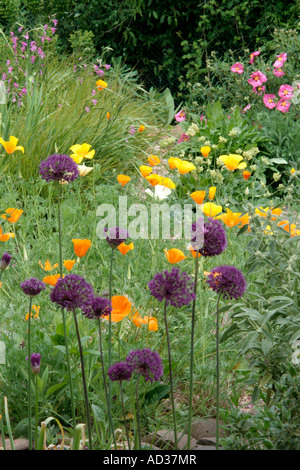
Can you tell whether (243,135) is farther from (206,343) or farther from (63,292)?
(63,292)

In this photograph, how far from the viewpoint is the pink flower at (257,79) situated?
5.09 m

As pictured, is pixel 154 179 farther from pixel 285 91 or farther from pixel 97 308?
pixel 285 91

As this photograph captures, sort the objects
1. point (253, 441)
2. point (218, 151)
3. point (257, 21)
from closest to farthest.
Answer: point (253, 441) < point (218, 151) < point (257, 21)

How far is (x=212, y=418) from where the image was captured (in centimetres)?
199

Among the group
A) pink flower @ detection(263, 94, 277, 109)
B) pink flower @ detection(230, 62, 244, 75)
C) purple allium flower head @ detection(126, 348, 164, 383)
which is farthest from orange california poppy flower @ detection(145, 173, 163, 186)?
pink flower @ detection(230, 62, 244, 75)

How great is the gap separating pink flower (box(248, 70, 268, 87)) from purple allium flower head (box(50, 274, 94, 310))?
4.36 meters

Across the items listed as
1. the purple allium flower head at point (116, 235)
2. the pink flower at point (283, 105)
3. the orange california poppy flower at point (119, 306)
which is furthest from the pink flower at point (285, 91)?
the purple allium flower head at point (116, 235)

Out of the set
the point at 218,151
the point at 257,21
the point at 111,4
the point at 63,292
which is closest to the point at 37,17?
the point at 111,4

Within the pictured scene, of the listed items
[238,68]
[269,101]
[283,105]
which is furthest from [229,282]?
[238,68]

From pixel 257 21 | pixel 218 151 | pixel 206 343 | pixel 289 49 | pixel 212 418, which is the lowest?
pixel 212 418
